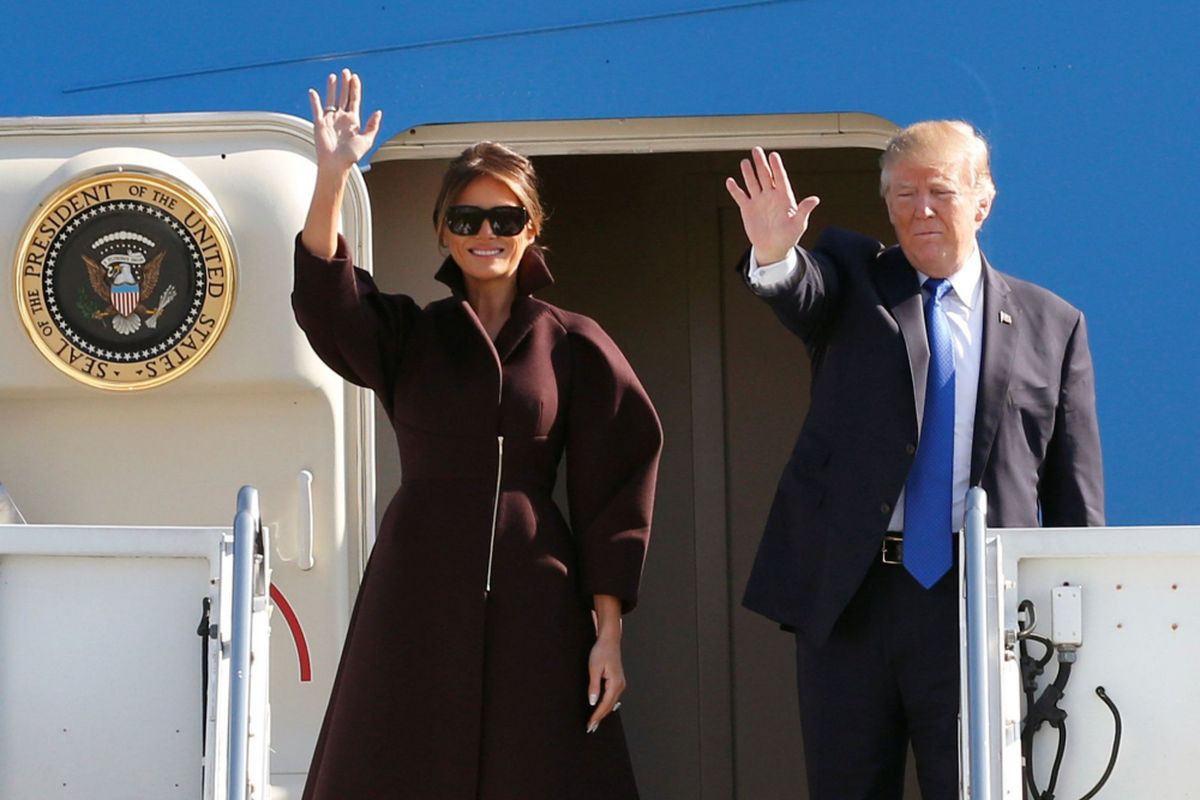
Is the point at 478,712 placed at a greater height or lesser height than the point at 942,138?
lesser

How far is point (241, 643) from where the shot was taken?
2398mm

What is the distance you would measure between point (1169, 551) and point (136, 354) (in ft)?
6.15

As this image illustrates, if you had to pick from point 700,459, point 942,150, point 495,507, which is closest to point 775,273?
point 942,150

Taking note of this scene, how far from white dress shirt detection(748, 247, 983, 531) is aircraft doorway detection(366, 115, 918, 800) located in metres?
1.94

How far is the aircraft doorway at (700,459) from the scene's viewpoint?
4730 millimetres

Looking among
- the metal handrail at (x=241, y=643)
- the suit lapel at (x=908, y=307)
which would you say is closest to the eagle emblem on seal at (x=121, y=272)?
the metal handrail at (x=241, y=643)

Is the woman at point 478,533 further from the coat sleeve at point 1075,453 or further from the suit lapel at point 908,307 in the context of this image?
the coat sleeve at point 1075,453

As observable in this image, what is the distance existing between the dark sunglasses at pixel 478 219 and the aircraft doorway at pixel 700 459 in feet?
6.29

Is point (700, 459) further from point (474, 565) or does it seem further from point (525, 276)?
point (474, 565)

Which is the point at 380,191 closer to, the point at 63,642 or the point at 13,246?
the point at 13,246

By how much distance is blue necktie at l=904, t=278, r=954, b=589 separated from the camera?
264 cm

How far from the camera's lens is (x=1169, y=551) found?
2.45 metres

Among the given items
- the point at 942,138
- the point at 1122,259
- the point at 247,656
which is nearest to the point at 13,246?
the point at 247,656

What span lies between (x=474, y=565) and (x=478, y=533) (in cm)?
5
